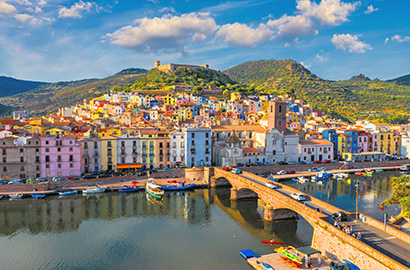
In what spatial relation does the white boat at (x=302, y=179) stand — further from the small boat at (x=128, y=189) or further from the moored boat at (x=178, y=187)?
the small boat at (x=128, y=189)

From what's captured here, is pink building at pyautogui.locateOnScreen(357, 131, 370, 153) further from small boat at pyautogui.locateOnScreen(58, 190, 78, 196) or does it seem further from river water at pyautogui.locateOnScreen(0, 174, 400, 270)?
small boat at pyautogui.locateOnScreen(58, 190, 78, 196)

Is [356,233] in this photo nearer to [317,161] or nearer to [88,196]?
[88,196]

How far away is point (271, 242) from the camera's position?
31203 millimetres

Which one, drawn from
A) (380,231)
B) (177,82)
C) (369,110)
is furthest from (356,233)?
(369,110)

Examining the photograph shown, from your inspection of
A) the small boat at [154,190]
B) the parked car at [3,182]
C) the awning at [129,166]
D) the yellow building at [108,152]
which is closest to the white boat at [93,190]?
the small boat at [154,190]

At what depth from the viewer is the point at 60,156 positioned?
5419 cm

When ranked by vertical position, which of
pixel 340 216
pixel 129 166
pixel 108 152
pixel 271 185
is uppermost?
pixel 108 152

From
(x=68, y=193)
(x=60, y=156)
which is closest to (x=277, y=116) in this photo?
(x=60, y=156)

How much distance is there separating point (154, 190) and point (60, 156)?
59.1ft

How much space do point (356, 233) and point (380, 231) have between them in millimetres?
2740

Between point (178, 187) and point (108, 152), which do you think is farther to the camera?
point (108, 152)

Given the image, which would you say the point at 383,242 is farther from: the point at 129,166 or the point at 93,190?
the point at 129,166

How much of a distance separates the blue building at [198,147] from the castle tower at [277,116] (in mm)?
16800

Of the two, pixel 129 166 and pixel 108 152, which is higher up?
pixel 108 152
